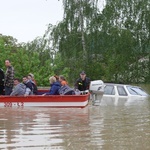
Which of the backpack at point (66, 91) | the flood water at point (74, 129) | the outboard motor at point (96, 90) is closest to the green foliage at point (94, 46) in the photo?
the outboard motor at point (96, 90)

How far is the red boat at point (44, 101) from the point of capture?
15.8 meters

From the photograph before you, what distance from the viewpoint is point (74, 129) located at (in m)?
10.3

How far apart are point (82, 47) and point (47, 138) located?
26360mm

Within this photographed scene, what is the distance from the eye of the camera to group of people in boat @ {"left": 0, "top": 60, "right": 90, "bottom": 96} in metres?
16.1

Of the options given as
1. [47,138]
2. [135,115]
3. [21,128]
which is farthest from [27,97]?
[47,138]

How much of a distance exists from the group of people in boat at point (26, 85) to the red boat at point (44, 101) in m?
0.29

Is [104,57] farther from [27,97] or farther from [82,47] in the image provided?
[27,97]

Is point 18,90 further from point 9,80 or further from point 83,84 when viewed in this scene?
point 83,84

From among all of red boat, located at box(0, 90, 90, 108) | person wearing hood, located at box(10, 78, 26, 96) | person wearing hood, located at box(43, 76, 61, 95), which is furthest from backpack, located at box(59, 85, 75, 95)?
person wearing hood, located at box(10, 78, 26, 96)

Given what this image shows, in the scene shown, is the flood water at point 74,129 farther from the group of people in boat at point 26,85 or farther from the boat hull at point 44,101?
the group of people in boat at point 26,85

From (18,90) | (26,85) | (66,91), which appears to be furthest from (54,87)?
(18,90)

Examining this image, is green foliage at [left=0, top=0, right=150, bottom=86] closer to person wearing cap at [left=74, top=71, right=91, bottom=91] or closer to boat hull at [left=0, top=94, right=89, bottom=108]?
person wearing cap at [left=74, top=71, right=91, bottom=91]

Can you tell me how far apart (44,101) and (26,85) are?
3.92ft

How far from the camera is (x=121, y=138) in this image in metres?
9.04
